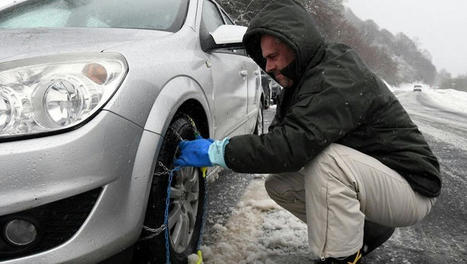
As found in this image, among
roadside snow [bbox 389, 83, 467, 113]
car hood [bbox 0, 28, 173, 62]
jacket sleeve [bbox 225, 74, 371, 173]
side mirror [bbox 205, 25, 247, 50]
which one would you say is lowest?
roadside snow [bbox 389, 83, 467, 113]

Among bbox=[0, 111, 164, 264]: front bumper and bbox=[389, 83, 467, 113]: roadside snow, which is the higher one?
bbox=[0, 111, 164, 264]: front bumper

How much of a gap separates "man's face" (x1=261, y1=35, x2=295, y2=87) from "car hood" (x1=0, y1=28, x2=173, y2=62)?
1.56ft

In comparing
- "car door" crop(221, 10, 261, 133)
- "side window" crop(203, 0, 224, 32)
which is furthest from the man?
"car door" crop(221, 10, 261, 133)

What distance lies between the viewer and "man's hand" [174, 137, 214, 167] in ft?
4.99

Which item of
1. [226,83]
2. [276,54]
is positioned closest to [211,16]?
[226,83]

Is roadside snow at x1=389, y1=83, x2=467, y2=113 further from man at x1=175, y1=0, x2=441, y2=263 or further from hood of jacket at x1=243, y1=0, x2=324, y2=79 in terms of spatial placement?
hood of jacket at x1=243, y1=0, x2=324, y2=79

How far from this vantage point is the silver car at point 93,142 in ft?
3.44

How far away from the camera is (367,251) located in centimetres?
188

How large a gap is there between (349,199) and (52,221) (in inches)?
40.5

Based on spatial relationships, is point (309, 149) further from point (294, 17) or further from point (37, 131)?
point (37, 131)

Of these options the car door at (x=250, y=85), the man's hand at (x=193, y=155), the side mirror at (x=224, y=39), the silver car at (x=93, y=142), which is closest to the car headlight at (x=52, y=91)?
the silver car at (x=93, y=142)

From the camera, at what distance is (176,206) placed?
1.64 metres

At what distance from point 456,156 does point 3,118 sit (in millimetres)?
4612

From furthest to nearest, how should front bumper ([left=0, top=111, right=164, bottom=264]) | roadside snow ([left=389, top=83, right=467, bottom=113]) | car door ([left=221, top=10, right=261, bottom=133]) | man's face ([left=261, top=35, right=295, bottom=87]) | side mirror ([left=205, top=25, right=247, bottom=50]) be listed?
roadside snow ([left=389, top=83, right=467, bottom=113])
car door ([left=221, top=10, right=261, bottom=133])
side mirror ([left=205, top=25, right=247, bottom=50])
man's face ([left=261, top=35, right=295, bottom=87])
front bumper ([left=0, top=111, right=164, bottom=264])
